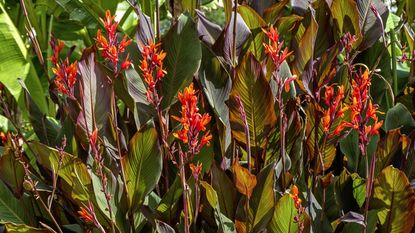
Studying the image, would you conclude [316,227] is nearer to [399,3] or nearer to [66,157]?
[66,157]

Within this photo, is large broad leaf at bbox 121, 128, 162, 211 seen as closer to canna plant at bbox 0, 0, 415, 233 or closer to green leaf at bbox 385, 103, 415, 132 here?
canna plant at bbox 0, 0, 415, 233

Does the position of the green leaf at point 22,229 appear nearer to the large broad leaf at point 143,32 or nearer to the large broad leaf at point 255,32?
the large broad leaf at point 143,32

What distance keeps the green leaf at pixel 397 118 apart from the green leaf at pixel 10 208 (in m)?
0.92

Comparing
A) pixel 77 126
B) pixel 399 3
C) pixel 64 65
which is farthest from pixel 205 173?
pixel 399 3

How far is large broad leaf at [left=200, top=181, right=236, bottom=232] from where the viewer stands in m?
1.53

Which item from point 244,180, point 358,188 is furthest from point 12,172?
point 358,188

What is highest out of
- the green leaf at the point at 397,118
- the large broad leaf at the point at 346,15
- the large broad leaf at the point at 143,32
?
the large broad leaf at the point at 143,32

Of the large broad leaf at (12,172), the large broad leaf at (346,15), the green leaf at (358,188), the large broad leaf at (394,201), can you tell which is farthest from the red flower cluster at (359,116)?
the large broad leaf at (12,172)

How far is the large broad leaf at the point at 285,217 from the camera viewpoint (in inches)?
60.9

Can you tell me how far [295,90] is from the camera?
6.09 ft

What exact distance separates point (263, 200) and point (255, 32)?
19.7 inches

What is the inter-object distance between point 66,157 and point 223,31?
51cm

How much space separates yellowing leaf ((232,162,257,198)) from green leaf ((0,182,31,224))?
55cm

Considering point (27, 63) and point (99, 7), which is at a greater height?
point (99, 7)
